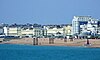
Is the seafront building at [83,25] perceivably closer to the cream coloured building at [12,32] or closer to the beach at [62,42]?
the cream coloured building at [12,32]

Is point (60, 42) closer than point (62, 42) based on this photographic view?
Yes

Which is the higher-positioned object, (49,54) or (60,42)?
(60,42)

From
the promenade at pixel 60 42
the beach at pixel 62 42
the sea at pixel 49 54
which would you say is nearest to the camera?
the sea at pixel 49 54

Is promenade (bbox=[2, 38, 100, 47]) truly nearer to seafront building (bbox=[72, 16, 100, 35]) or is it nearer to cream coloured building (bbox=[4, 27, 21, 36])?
seafront building (bbox=[72, 16, 100, 35])

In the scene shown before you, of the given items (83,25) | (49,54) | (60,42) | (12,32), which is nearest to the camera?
(49,54)

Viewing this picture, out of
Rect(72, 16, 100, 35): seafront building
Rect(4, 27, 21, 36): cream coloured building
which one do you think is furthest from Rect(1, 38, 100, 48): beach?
Rect(4, 27, 21, 36): cream coloured building

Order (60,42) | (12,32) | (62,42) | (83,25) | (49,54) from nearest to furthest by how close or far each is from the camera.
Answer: (49,54)
(60,42)
(62,42)
(83,25)
(12,32)

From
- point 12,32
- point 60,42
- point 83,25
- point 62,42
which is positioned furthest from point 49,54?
point 12,32

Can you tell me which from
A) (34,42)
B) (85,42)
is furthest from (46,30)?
(85,42)

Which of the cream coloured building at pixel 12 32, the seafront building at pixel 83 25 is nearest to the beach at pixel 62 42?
the seafront building at pixel 83 25

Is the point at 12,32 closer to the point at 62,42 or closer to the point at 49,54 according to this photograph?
the point at 62,42

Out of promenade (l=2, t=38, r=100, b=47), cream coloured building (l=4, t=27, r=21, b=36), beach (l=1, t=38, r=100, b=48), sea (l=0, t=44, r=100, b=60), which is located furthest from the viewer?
cream coloured building (l=4, t=27, r=21, b=36)

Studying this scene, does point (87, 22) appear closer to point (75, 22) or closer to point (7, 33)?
point (75, 22)

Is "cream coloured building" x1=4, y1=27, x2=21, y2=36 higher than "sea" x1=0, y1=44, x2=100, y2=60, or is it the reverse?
"cream coloured building" x1=4, y1=27, x2=21, y2=36
